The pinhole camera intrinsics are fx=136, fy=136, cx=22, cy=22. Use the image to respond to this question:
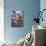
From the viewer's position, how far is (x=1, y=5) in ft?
17.3

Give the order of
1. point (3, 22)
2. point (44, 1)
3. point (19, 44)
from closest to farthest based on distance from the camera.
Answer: point (19, 44) → point (44, 1) → point (3, 22)

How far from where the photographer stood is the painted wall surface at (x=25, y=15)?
5234 millimetres

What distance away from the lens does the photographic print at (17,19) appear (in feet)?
17.3

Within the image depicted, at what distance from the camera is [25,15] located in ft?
17.5

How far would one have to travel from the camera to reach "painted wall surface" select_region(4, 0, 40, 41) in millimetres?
5234

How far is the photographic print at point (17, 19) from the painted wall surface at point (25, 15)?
0.39 ft

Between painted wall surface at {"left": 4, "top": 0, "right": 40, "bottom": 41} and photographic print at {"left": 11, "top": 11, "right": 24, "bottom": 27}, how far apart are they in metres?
0.12

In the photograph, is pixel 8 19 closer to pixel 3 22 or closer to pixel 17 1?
pixel 3 22

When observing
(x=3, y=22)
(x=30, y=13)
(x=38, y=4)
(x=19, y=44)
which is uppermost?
(x=38, y=4)

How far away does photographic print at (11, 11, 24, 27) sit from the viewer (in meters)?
5.28

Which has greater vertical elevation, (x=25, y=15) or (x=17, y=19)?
(x=25, y=15)

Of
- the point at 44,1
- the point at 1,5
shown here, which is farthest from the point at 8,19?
the point at 44,1

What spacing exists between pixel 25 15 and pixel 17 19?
1.15ft

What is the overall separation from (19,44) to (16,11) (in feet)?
5.90
